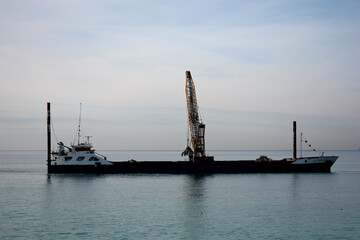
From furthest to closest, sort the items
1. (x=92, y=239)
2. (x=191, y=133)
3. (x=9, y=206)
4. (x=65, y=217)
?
(x=191, y=133) < (x=9, y=206) < (x=65, y=217) < (x=92, y=239)

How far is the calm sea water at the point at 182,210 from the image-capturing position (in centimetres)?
4372

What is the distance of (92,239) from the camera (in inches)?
1607

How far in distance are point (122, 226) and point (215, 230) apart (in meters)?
10.6

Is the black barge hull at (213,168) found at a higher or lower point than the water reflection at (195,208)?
higher

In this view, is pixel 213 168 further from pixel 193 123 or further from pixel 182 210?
pixel 182 210

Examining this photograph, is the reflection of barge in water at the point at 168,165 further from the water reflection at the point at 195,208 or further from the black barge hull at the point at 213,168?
the water reflection at the point at 195,208

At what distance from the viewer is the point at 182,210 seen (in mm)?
56750

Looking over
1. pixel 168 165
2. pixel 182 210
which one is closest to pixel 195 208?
pixel 182 210

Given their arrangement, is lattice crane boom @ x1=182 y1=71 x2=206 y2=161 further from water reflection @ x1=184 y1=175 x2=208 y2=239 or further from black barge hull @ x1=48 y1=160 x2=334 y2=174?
water reflection @ x1=184 y1=175 x2=208 y2=239

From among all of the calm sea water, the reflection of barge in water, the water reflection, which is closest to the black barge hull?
the reflection of barge in water

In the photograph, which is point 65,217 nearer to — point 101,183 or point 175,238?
point 175,238

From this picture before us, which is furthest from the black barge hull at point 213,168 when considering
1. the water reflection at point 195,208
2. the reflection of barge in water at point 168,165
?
the water reflection at point 195,208

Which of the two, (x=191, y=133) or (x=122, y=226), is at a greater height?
(x=191, y=133)

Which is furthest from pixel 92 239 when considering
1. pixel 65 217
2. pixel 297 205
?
pixel 297 205
